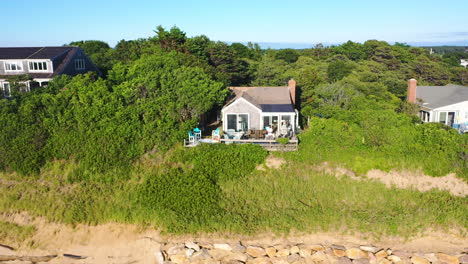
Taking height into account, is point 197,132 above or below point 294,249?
above

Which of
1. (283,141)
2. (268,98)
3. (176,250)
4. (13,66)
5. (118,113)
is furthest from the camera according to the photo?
(13,66)

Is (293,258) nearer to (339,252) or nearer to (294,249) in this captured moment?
(294,249)

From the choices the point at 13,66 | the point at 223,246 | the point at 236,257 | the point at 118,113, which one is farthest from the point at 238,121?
the point at 13,66

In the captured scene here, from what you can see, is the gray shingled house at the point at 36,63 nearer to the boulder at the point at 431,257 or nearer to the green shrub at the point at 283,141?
the green shrub at the point at 283,141

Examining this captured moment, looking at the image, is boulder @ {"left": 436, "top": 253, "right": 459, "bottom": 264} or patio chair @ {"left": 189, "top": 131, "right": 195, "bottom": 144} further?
patio chair @ {"left": 189, "top": 131, "right": 195, "bottom": 144}

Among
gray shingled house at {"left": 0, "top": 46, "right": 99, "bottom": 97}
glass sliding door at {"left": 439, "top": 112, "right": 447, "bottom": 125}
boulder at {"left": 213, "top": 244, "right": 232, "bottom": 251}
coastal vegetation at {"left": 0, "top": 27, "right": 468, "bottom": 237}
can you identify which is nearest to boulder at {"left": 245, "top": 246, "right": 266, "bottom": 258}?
boulder at {"left": 213, "top": 244, "right": 232, "bottom": 251}

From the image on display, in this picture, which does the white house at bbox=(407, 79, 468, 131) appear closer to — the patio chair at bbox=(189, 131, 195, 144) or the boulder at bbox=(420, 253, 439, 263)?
the boulder at bbox=(420, 253, 439, 263)

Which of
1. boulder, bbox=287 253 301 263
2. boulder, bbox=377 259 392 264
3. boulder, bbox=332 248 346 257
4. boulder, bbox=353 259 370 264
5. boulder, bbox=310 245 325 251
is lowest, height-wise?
boulder, bbox=353 259 370 264

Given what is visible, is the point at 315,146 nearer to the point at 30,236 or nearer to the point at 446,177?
the point at 446,177
